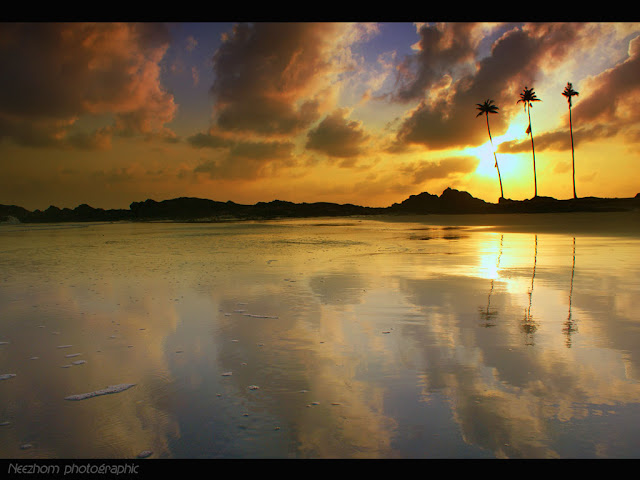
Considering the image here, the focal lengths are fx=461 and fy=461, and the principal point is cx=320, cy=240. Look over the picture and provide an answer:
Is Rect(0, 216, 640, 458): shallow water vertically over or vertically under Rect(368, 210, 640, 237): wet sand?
under

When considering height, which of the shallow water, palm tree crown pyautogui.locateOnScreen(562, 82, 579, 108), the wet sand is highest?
palm tree crown pyautogui.locateOnScreen(562, 82, 579, 108)

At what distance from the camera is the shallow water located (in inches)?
131

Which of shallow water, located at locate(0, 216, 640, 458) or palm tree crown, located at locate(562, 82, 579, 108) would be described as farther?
palm tree crown, located at locate(562, 82, 579, 108)

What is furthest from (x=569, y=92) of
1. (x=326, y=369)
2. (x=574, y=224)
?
(x=326, y=369)

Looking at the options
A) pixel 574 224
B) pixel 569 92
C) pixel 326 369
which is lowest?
pixel 326 369

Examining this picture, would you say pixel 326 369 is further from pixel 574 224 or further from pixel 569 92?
pixel 569 92

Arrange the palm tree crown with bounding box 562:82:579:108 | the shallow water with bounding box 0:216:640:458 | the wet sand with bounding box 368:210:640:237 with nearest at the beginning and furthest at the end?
the shallow water with bounding box 0:216:640:458
the wet sand with bounding box 368:210:640:237
the palm tree crown with bounding box 562:82:579:108

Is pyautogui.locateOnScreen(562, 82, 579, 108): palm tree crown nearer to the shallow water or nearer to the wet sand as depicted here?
the wet sand

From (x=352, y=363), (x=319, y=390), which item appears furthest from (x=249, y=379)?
(x=352, y=363)

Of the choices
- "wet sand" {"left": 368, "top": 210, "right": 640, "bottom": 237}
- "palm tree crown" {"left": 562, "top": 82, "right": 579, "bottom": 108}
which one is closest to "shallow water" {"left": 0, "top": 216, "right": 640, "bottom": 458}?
"wet sand" {"left": 368, "top": 210, "right": 640, "bottom": 237}

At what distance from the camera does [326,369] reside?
15.8ft

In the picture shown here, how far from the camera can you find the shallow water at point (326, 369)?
3332mm

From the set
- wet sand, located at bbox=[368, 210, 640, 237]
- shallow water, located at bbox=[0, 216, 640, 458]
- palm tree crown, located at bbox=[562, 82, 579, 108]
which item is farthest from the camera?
palm tree crown, located at bbox=[562, 82, 579, 108]
